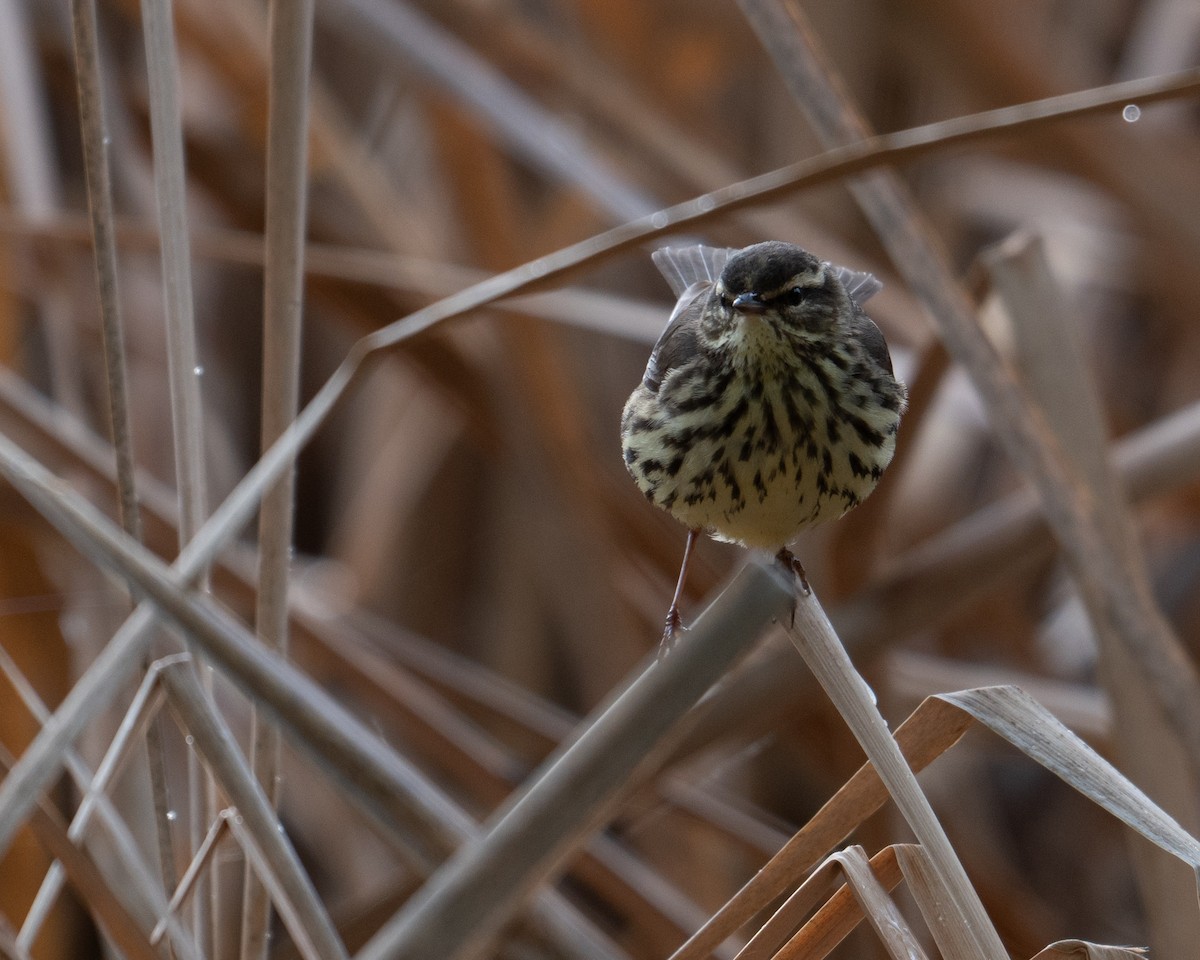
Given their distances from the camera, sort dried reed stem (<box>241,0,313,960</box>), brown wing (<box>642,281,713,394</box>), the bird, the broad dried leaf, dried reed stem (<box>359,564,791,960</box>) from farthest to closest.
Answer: brown wing (<box>642,281,713,394</box>) < the bird < dried reed stem (<box>241,0,313,960</box>) < the broad dried leaf < dried reed stem (<box>359,564,791,960</box>)

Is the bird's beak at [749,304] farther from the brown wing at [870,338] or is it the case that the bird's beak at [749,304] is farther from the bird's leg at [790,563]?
the bird's leg at [790,563]

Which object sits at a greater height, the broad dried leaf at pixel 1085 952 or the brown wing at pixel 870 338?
the brown wing at pixel 870 338

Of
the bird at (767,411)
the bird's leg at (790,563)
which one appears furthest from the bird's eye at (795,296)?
the bird's leg at (790,563)

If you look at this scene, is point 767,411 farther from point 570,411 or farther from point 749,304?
point 570,411

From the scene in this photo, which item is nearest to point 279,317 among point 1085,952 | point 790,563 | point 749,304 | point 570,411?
point 749,304

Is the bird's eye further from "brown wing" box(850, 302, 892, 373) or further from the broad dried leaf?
the broad dried leaf

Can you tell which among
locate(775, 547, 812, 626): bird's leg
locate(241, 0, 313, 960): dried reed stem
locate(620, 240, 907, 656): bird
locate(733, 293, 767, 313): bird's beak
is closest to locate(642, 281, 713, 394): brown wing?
locate(620, 240, 907, 656): bird

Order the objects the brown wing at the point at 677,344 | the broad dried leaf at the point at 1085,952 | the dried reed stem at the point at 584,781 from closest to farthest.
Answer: the dried reed stem at the point at 584,781 < the broad dried leaf at the point at 1085,952 < the brown wing at the point at 677,344
